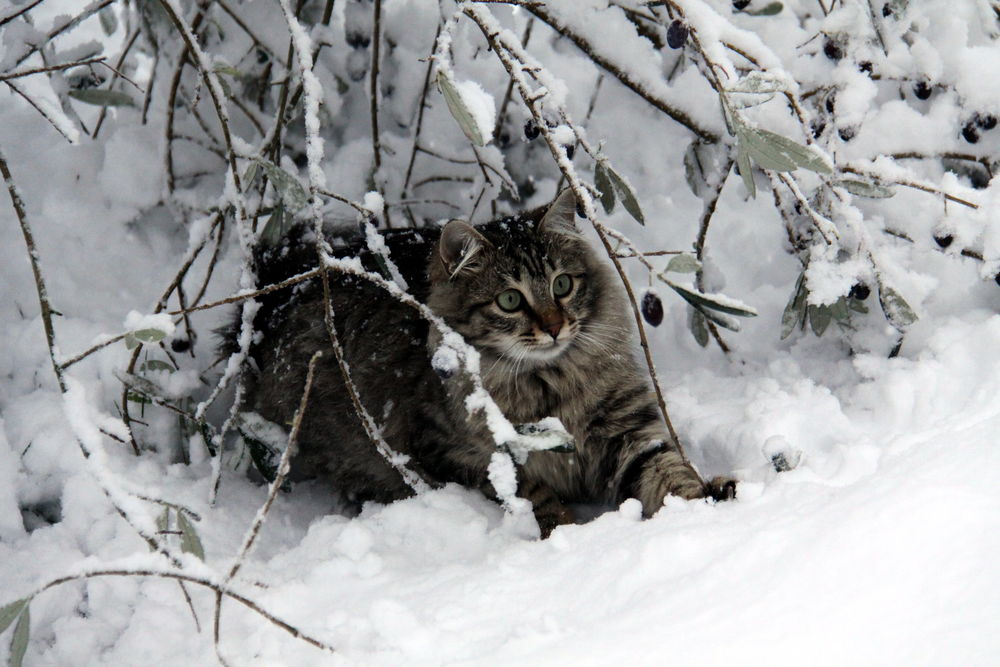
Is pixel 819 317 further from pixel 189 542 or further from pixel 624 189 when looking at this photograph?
pixel 189 542

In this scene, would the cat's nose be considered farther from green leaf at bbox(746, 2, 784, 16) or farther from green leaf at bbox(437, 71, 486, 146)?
green leaf at bbox(746, 2, 784, 16)

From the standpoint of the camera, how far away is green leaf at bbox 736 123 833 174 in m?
1.77

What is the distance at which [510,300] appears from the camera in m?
2.36

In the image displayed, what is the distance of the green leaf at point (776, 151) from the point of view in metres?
1.77

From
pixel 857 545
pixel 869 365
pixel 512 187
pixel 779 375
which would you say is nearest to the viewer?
pixel 857 545

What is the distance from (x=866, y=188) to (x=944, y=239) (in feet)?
1.08

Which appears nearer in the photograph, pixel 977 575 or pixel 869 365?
pixel 977 575

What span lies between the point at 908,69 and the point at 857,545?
174cm

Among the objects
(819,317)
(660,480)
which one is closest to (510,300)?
(660,480)

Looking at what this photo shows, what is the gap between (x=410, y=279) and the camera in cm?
259

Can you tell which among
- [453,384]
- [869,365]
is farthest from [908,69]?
[453,384]

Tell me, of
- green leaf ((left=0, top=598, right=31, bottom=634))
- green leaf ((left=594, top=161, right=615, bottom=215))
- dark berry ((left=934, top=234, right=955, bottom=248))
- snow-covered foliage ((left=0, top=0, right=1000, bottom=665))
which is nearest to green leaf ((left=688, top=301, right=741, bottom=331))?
snow-covered foliage ((left=0, top=0, right=1000, bottom=665))

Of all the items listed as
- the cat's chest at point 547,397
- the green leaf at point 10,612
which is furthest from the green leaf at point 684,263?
the green leaf at point 10,612

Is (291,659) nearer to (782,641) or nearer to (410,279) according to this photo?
(782,641)
